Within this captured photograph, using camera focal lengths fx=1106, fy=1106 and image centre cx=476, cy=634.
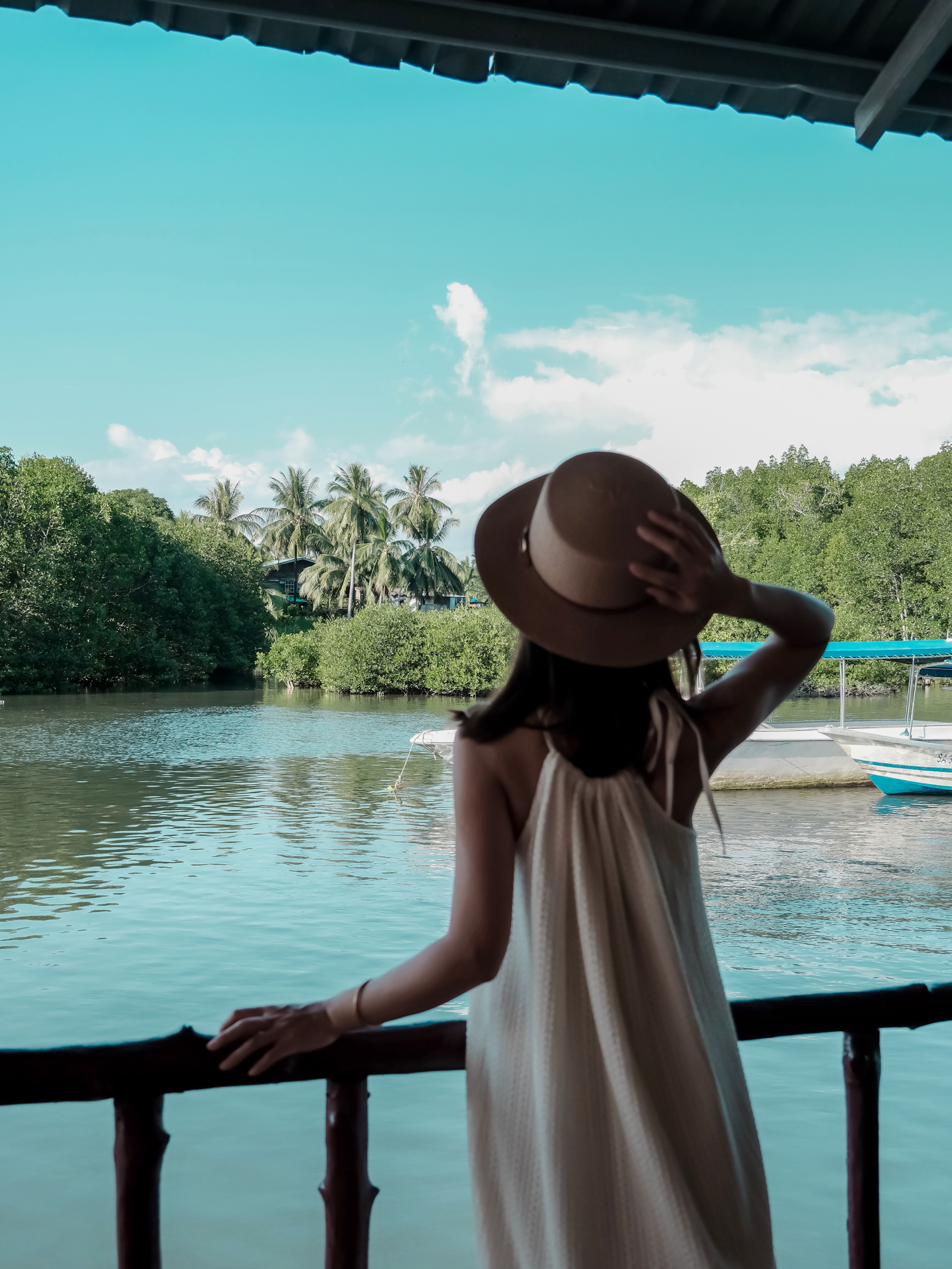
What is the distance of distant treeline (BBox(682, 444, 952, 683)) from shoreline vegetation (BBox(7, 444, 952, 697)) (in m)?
0.08

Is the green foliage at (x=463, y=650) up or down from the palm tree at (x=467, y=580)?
down

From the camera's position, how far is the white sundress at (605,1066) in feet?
2.91

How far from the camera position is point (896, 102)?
167 centimetres

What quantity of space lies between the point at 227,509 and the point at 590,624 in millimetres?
50674

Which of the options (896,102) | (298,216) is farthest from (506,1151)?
(298,216)

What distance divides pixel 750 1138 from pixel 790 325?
3787 inches

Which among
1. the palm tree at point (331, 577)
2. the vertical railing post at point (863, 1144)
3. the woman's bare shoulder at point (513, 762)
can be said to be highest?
the palm tree at point (331, 577)

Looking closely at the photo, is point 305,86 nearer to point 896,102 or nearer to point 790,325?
point 790,325

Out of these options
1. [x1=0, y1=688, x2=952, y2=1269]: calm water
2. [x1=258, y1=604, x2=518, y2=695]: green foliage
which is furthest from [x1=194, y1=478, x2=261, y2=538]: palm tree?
[x1=0, y1=688, x2=952, y2=1269]: calm water

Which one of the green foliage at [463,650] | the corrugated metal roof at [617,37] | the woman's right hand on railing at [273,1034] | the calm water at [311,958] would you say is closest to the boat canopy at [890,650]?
the calm water at [311,958]

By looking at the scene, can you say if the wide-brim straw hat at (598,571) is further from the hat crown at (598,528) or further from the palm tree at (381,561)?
the palm tree at (381,561)

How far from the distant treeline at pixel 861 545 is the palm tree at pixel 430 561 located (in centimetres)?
1011

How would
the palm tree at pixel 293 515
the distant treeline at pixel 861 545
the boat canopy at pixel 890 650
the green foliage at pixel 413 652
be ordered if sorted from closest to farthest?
the boat canopy at pixel 890 650 → the distant treeline at pixel 861 545 → the green foliage at pixel 413 652 → the palm tree at pixel 293 515

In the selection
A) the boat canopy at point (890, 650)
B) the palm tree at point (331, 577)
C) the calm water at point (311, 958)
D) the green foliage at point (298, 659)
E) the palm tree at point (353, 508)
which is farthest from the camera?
the palm tree at point (331, 577)
